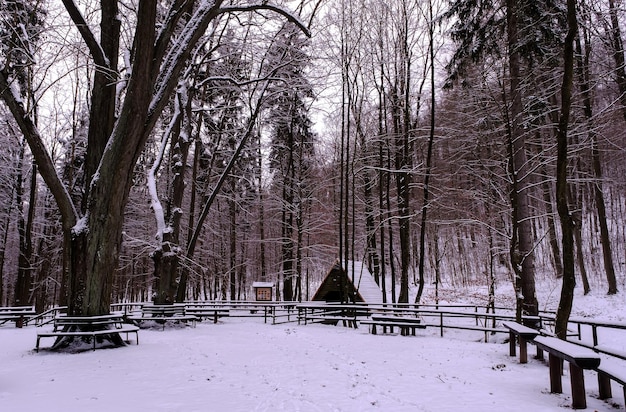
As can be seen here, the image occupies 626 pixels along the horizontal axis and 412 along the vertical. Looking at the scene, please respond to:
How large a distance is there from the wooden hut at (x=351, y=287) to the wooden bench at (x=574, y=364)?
11.9m

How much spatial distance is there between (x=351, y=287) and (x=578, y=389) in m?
13.8

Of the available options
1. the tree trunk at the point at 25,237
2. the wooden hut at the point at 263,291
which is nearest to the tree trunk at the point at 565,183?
the wooden hut at the point at 263,291

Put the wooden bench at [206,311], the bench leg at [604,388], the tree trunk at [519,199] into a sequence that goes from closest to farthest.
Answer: the bench leg at [604,388] < the tree trunk at [519,199] < the wooden bench at [206,311]

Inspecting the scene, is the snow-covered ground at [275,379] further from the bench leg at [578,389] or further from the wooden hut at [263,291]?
the wooden hut at [263,291]

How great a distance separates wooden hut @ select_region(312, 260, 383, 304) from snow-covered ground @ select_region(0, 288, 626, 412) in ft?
24.8

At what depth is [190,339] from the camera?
36.3 ft

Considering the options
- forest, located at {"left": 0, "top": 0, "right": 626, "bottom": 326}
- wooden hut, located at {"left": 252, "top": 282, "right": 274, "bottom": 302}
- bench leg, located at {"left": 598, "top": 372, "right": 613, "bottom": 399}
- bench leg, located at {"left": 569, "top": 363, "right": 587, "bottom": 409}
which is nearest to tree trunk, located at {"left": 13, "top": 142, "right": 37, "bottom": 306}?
forest, located at {"left": 0, "top": 0, "right": 626, "bottom": 326}

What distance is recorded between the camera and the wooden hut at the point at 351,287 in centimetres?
1812

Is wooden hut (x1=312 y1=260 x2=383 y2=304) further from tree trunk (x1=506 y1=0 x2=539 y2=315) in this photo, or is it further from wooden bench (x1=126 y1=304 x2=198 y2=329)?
tree trunk (x1=506 y1=0 x2=539 y2=315)

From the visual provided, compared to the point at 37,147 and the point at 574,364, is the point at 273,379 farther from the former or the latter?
the point at 37,147

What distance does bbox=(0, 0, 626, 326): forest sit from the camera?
8795mm

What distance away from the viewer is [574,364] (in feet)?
15.9

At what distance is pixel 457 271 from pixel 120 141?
94.3ft

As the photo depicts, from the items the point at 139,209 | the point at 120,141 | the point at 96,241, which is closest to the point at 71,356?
the point at 96,241
